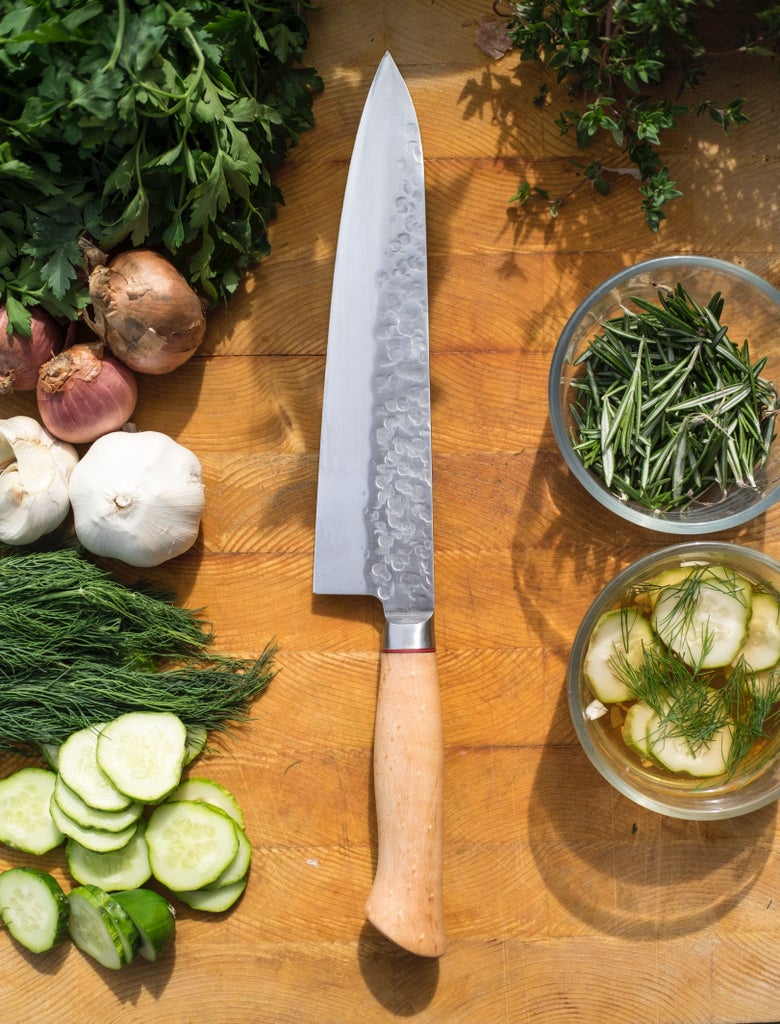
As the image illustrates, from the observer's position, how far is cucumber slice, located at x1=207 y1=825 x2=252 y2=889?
1.83m

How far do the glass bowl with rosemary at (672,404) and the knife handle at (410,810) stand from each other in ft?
1.83

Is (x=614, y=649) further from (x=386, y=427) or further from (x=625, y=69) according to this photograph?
(x=625, y=69)

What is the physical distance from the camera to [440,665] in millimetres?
1904

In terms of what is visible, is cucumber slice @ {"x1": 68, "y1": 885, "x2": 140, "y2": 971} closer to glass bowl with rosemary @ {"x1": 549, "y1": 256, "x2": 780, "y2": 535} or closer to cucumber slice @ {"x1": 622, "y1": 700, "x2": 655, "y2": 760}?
cucumber slice @ {"x1": 622, "y1": 700, "x2": 655, "y2": 760}

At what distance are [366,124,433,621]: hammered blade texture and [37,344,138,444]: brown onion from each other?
55cm

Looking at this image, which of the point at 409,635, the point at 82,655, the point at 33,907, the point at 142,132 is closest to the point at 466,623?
the point at 409,635

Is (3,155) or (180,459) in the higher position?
(3,155)

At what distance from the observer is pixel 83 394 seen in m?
1.78

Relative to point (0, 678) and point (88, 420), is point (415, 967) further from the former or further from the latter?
point (88, 420)

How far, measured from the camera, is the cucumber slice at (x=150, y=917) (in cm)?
175

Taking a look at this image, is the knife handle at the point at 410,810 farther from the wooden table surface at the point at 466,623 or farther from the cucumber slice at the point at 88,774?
the cucumber slice at the point at 88,774

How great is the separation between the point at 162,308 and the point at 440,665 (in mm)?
963

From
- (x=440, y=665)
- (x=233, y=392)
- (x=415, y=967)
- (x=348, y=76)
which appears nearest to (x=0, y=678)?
→ (x=233, y=392)

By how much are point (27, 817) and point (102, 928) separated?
0.94 feet
